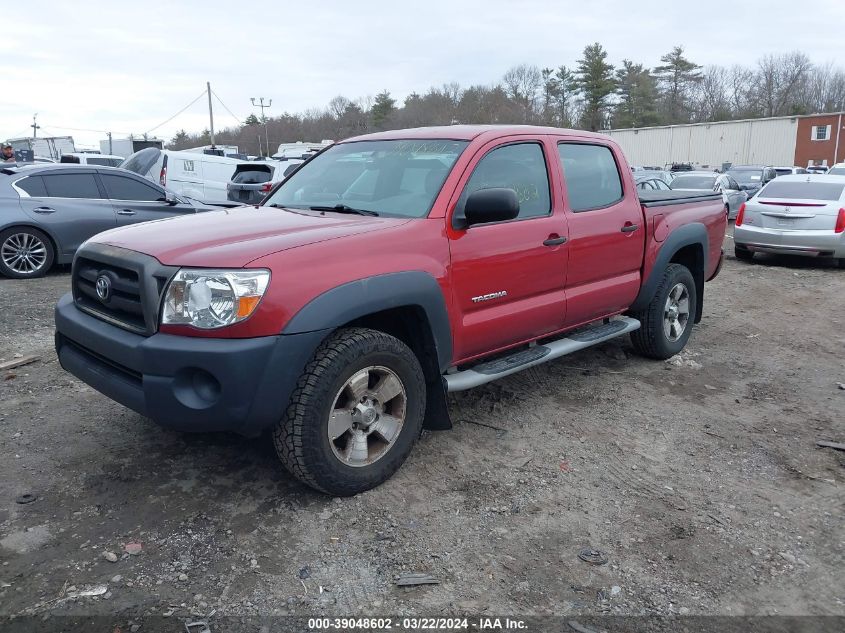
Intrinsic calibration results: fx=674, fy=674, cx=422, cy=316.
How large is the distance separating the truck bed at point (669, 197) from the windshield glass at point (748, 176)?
18960 mm

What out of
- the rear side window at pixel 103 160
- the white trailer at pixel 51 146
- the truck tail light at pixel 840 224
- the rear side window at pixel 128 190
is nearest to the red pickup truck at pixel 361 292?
the rear side window at pixel 128 190

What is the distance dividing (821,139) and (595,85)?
2630 centimetres

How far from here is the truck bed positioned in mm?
5480

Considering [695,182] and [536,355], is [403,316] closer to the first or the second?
[536,355]

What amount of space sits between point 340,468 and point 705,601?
1.72 metres

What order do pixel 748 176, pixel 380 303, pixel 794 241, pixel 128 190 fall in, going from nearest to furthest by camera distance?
pixel 380 303
pixel 128 190
pixel 794 241
pixel 748 176

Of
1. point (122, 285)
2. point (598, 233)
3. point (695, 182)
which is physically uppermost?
point (695, 182)

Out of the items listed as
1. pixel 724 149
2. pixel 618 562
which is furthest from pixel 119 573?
pixel 724 149

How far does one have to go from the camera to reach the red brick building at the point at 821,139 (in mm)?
47156

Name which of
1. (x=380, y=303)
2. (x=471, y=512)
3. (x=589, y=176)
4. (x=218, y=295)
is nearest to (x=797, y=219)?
(x=589, y=176)

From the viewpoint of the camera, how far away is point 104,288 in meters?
3.42

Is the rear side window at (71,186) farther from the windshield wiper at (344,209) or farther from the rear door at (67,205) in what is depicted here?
the windshield wiper at (344,209)

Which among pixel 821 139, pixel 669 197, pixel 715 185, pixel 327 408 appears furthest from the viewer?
pixel 821 139

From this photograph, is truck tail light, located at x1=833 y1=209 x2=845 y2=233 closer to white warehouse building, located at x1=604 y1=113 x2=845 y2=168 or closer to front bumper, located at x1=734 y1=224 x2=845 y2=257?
front bumper, located at x1=734 y1=224 x2=845 y2=257
